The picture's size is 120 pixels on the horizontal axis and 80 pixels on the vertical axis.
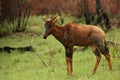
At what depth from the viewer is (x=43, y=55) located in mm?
20406

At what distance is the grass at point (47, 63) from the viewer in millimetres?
12891

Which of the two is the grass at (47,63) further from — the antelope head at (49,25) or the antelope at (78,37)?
the antelope head at (49,25)

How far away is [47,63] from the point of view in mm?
17406

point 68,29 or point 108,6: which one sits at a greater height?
point 68,29

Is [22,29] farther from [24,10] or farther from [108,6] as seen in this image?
[108,6]

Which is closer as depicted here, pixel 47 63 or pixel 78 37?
pixel 78 37

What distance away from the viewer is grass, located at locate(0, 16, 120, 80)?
508 inches

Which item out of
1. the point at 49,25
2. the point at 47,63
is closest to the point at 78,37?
the point at 49,25

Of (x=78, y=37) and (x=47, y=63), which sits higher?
(x=78, y=37)

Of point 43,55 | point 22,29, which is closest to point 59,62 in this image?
point 43,55

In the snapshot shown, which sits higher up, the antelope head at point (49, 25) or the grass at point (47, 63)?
the antelope head at point (49, 25)

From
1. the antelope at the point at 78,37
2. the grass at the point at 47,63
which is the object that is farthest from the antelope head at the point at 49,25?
the grass at the point at 47,63

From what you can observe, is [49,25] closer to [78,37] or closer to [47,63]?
[78,37]

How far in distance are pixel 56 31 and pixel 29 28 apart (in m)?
19.6
